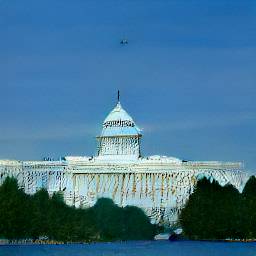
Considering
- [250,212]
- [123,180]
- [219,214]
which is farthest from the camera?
[123,180]

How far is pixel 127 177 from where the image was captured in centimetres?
14600

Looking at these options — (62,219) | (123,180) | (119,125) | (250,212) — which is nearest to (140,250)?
(62,219)

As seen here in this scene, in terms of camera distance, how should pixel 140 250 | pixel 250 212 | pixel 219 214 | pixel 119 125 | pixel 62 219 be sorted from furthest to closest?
pixel 119 125, pixel 250 212, pixel 219 214, pixel 62 219, pixel 140 250

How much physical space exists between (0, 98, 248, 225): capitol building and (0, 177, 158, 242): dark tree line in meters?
11.1

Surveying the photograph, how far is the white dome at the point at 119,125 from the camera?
149500 millimetres

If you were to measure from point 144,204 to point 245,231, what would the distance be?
2609 centimetres

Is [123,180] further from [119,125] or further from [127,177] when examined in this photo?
[119,125]

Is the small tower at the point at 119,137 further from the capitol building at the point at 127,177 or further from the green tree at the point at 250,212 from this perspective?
the green tree at the point at 250,212

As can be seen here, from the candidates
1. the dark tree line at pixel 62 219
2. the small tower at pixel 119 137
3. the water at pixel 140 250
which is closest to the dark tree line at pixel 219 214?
the water at pixel 140 250

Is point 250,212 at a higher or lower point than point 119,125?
lower

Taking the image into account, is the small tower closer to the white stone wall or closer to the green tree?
the white stone wall

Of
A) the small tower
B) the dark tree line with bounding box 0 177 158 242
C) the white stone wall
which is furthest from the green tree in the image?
the small tower

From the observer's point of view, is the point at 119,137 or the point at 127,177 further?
the point at 119,137

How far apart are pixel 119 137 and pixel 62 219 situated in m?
37.9
